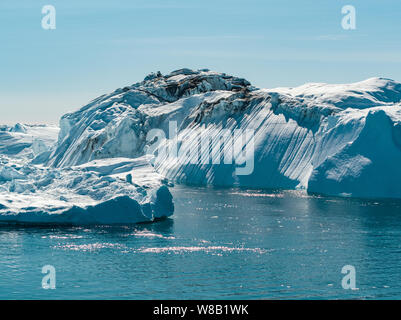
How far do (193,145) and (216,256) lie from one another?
5895 cm

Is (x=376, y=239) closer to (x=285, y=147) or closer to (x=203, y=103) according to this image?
(x=285, y=147)

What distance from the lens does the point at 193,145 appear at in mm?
95250

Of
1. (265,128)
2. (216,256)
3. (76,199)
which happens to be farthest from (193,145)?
(216,256)

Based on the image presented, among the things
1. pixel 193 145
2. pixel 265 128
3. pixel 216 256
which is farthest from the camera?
pixel 193 145

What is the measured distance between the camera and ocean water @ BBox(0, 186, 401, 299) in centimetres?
2928

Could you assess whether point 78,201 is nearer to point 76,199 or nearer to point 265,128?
point 76,199

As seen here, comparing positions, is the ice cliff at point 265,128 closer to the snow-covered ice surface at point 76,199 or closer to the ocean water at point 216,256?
the ocean water at point 216,256

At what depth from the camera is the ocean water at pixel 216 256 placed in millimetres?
29281

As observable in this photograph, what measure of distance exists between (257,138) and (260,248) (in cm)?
4907

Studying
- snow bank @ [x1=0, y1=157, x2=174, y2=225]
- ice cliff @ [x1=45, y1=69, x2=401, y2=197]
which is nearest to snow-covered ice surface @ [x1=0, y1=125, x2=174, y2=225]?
snow bank @ [x1=0, y1=157, x2=174, y2=225]

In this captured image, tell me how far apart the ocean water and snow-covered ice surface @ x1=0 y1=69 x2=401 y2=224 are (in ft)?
9.61

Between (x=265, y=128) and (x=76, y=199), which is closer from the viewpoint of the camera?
(x=76, y=199)

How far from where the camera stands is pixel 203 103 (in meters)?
105
